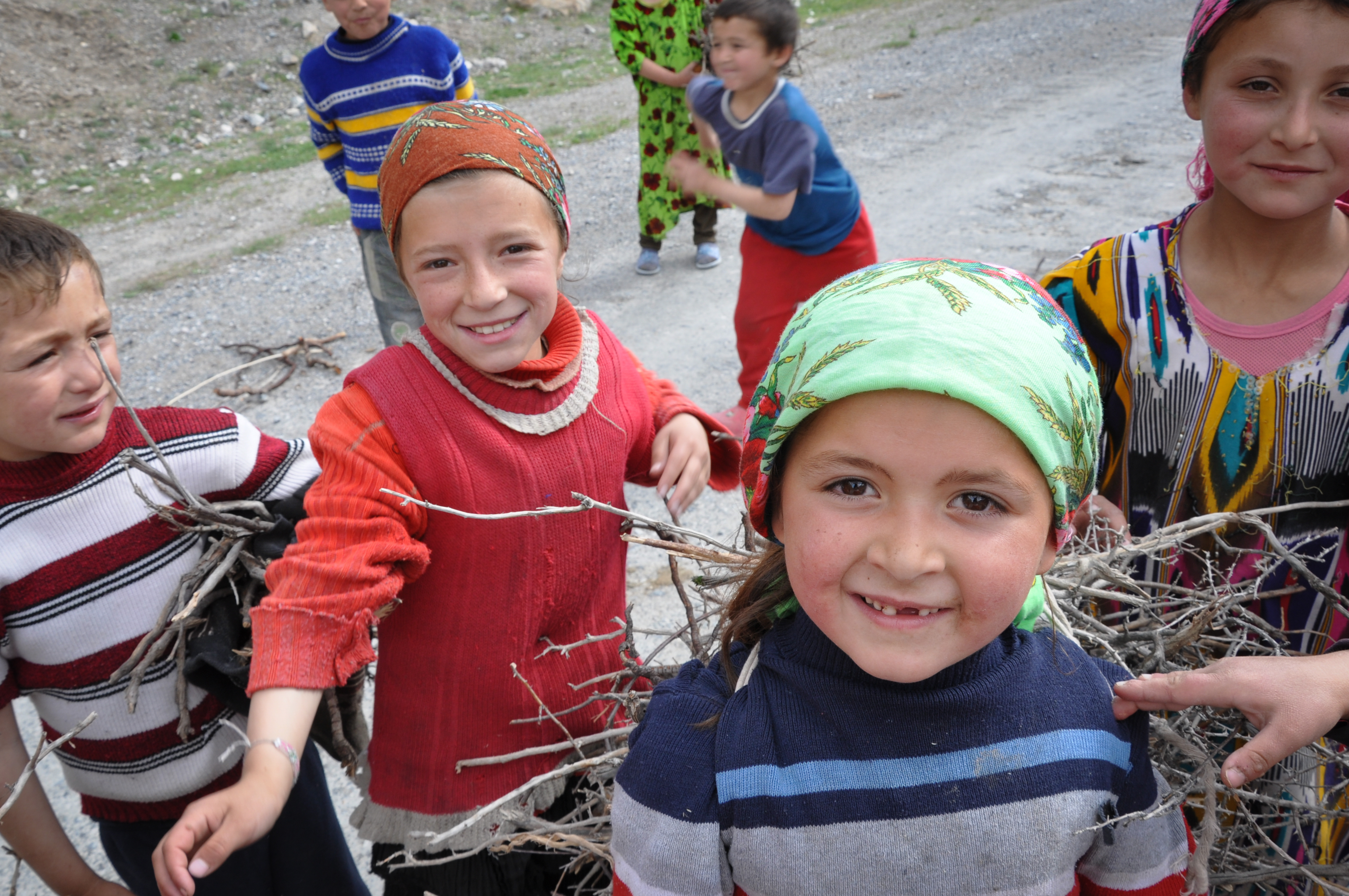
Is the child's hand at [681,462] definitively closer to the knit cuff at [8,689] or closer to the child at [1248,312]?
the child at [1248,312]

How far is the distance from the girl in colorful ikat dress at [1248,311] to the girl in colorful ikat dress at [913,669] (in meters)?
0.80

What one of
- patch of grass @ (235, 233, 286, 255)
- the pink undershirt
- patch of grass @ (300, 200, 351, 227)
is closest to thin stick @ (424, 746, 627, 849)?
the pink undershirt

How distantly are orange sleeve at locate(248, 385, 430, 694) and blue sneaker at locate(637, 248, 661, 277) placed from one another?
4.83 metres

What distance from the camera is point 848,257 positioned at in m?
4.42

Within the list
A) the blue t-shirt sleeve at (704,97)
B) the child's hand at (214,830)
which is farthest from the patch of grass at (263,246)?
the child's hand at (214,830)

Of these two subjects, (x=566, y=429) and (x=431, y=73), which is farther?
(x=431, y=73)

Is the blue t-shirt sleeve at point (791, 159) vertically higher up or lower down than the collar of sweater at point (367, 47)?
lower down

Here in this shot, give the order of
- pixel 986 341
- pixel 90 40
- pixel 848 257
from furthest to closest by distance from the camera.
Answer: pixel 90 40 < pixel 848 257 < pixel 986 341

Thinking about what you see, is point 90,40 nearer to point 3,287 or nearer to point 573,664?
point 3,287

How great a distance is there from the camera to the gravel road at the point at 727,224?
202 inches

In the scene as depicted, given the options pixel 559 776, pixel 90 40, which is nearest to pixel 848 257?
pixel 559 776

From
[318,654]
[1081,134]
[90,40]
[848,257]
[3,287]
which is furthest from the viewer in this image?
[90,40]

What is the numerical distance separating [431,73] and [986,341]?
4.13 metres

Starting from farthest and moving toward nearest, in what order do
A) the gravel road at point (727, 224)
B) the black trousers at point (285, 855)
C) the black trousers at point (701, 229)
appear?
1. the black trousers at point (701, 229)
2. the gravel road at point (727, 224)
3. the black trousers at point (285, 855)
